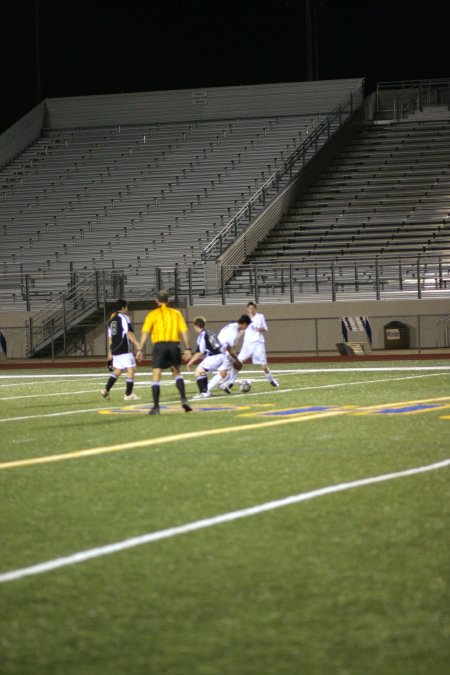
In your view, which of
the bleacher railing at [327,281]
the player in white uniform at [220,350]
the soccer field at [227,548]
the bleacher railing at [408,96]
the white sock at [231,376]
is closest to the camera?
the soccer field at [227,548]

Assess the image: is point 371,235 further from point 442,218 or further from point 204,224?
point 204,224

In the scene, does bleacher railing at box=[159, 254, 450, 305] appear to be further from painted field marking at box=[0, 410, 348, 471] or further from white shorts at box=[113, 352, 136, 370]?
painted field marking at box=[0, 410, 348, 471]

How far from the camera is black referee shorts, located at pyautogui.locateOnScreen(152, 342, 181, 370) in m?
15.2

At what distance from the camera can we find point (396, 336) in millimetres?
33875

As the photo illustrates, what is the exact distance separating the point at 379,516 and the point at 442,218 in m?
33.8

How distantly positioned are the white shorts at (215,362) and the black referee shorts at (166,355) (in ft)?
12.4

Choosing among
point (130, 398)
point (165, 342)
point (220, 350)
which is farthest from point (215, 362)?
point (165, 342)

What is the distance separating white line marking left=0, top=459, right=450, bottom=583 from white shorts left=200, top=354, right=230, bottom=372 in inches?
374

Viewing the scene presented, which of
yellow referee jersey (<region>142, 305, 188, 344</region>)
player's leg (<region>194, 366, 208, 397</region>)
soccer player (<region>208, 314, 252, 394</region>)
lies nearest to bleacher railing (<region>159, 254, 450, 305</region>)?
soccer player (<region>208, 314, 252, 394</region>)

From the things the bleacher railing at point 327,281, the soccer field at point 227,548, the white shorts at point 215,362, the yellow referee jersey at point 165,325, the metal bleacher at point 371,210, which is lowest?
the soccer field at point 227,548

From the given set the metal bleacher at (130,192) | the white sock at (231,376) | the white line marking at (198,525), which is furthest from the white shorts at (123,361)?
the metal bleacher at (130,192)

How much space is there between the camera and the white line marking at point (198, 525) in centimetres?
621

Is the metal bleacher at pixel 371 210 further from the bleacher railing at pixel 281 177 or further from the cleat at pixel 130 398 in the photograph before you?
the cleat at pixel 130 398

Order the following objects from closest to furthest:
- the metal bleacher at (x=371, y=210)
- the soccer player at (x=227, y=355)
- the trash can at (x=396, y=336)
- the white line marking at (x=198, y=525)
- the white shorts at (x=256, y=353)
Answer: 1. the white line marking at (x=198, y=525)
2. the soccer player at (x=227, y=355)
3. the white shorts at (x=256, y=353)
4. the trash can at (x=396, y=336)
5. the metal bleacher at (x=371, y=210)
